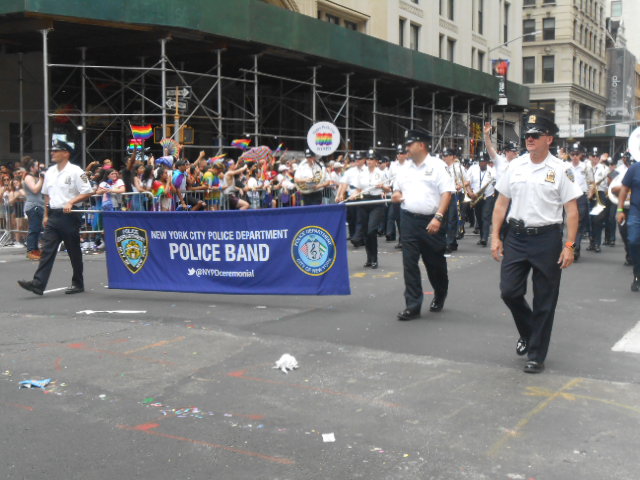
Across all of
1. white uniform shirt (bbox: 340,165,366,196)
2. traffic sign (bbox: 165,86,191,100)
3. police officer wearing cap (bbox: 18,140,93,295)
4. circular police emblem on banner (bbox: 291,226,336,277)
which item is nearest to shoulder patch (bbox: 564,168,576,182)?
circular police emblem on banner (bbox: 291,226,336,277)

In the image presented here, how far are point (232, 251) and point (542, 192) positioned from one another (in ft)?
13.7

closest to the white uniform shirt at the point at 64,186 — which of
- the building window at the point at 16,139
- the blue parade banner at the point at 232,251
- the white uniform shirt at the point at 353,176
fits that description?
the blue parade banner at the point at 232,251

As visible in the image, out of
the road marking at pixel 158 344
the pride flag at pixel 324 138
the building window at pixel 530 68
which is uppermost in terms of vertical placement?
the building window at pixel 530 68

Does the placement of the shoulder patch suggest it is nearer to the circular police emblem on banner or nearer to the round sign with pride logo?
the circular police emblem on banner

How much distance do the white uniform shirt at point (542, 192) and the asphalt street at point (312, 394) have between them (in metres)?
1.20

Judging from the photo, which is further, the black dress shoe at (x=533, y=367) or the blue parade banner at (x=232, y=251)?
the blue parade banner at (x=232, y=251)

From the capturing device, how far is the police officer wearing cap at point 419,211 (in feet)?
26.6

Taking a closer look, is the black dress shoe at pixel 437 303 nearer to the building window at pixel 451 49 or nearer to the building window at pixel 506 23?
the building window at pixel 451 49

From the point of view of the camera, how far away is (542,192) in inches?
237

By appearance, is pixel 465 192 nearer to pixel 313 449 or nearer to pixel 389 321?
pixel 389 321

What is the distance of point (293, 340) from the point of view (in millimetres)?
7082

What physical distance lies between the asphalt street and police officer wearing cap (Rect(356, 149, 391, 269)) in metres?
3.06

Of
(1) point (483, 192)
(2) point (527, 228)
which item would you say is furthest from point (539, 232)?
(1) point (483, 192)

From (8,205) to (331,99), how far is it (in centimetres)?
1646
